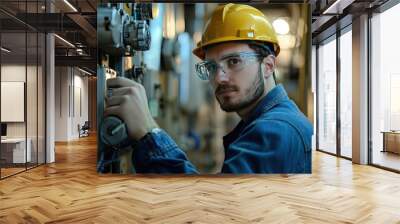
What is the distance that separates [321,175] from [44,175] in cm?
486

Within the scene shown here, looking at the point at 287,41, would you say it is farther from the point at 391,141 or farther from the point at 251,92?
the point at 391,141

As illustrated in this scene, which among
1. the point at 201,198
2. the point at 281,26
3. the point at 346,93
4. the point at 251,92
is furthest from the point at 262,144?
the point at 346,93

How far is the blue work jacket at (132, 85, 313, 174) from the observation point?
621cm

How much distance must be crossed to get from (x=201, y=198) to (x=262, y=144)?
5.09 feet

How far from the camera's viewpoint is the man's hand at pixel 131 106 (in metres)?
6.43

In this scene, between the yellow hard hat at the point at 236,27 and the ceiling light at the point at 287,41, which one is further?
the ceiling light at the point at 287,41

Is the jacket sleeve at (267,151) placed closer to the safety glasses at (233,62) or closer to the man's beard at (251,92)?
the man's beard at (251,92)

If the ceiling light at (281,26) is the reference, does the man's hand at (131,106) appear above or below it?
below

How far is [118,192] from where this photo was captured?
5.50m

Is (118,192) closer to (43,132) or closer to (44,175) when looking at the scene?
(44,175)

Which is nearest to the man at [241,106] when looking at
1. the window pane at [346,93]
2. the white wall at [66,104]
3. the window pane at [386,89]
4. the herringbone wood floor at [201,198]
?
the herringbone wood floor at [201,198]

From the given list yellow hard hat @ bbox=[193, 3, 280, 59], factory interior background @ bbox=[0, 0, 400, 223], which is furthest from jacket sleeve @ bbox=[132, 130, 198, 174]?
yellow hard hat @ bbox=[193, 3, 280, 59]

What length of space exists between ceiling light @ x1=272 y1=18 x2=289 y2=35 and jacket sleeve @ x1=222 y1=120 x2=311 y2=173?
149cm

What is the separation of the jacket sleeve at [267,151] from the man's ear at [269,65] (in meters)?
0.78
